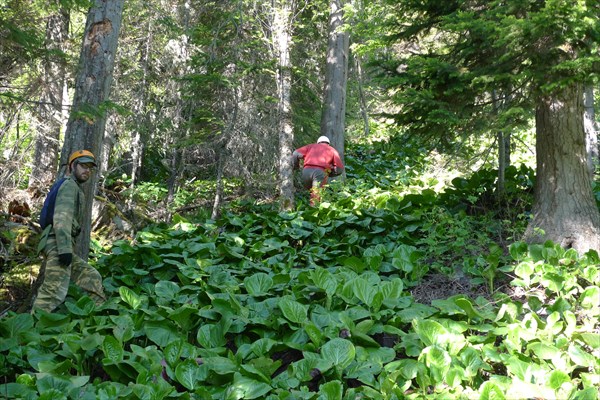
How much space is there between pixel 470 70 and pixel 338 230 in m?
2.76

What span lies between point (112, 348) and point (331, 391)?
1.82 m

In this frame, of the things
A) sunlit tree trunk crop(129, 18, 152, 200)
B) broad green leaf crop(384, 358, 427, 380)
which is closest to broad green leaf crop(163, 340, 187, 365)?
broad green leaf crop(384, 358, 427, 380)

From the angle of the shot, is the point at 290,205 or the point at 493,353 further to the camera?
the point at 290,205

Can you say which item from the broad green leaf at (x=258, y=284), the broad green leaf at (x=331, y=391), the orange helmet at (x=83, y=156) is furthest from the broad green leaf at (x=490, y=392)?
the orange helmet at (x=83, y=156)

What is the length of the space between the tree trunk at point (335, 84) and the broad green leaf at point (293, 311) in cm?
772

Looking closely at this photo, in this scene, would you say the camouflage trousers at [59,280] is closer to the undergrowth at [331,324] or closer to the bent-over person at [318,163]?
the undergrowth at [331,324]

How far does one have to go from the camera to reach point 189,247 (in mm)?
7445

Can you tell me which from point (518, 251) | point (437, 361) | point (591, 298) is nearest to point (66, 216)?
point (437, 361)

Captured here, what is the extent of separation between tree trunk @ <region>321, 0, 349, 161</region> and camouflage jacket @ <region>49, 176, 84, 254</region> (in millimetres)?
7345

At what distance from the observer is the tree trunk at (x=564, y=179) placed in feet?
21.0

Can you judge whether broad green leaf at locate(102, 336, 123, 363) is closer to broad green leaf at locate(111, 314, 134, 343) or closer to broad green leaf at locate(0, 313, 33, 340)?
broad green leaf at locate(111, 314, 134, 343)

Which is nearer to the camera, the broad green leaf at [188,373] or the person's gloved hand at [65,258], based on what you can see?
the broad green leaf at [188,373]

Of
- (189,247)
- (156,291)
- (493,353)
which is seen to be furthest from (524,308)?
(189,247)

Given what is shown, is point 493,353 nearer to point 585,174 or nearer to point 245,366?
point 245,366
